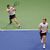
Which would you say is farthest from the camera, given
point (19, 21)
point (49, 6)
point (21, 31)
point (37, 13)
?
point (49, 6)

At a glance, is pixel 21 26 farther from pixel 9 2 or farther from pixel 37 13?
pixel 9 2

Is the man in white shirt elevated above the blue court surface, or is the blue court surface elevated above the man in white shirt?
the man in white shirt

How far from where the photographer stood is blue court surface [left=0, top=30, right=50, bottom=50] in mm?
12531

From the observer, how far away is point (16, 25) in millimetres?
17078

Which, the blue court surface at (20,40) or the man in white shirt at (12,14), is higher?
the man in white shirt at (12,14)

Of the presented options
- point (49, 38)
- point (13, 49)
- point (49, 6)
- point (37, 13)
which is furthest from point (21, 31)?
point (49, 6)

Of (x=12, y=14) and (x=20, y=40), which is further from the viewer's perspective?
(x=12, y=14)

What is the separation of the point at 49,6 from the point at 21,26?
18.4 ft

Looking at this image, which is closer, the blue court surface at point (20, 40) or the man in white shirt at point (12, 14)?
the blue court surface at point (20, 40)

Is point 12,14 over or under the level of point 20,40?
over

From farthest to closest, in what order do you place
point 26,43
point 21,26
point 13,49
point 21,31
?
point 21,26
point 21,31
point 26,43
point 13,49

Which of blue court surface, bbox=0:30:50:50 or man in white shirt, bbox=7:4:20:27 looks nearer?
blue court surface, bbox=0:30:50:50

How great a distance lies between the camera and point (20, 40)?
1355cm

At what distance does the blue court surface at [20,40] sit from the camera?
12.5 metres
